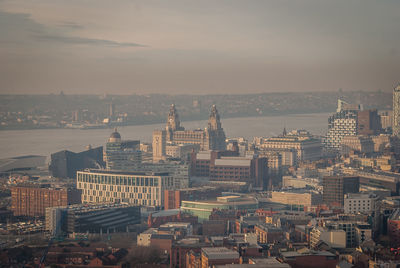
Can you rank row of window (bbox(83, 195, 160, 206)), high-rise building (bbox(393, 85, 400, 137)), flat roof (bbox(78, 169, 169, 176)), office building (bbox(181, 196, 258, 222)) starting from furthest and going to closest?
1. high-rise building (bbox(393, 85, 400, 137))
2. flat roof (bbox(78, 169, 169, 176))
3. row of window (bbox(83, 195, 160, 206))
4. office building (bbox(181, 196, 258, 222))

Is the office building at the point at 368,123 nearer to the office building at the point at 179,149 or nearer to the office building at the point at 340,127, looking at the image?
the office building at the point at 340,127

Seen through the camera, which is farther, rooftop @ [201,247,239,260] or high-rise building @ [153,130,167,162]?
high-rise building @ [153,130,167,162]

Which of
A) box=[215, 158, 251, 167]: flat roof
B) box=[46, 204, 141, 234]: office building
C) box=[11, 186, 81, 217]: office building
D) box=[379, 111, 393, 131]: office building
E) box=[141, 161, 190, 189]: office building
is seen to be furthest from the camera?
box=[379, 111, 393, 131]: office building

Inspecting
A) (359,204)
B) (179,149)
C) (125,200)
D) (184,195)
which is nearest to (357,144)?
(179,149)

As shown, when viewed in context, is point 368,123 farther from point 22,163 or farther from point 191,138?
point 22,163

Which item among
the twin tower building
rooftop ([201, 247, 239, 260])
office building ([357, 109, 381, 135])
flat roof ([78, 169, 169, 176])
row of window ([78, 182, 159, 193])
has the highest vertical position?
office building ([357, 109, 381, 135])

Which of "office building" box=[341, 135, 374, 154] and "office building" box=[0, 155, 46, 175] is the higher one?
"office building" box=[341, 135, 374, 154]

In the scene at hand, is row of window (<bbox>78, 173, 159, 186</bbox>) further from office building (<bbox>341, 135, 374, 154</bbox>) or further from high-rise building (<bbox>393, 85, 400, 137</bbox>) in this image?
high-rise building (<bbox>393, 85, 400, 137</bbox>)

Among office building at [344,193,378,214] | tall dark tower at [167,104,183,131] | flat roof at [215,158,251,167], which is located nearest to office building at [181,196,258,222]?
office building at [344,193,378,214]
